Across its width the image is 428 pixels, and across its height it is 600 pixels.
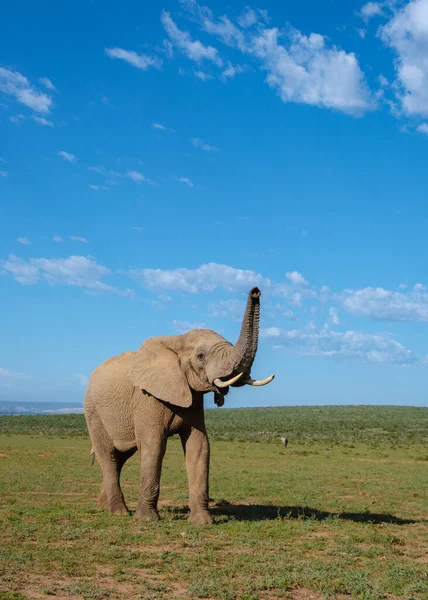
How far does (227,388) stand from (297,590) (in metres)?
3.92

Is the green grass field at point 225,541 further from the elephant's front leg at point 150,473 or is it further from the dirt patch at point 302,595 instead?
the elephant's front leg at point 150,473

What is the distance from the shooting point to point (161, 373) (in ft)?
41.4

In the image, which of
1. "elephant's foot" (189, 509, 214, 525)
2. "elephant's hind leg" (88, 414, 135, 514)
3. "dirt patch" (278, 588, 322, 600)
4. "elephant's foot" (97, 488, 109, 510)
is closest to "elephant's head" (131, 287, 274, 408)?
"elephant's hind leg" (88, 414, 135, 514)

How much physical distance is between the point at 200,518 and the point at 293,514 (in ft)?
9.59

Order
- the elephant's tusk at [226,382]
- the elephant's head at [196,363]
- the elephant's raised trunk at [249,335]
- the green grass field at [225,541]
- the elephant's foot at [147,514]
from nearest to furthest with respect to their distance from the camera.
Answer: the green grass field at [225,541] < the elephant's raised trunk at [249,335] < the elephant's head at [196,363] < the elephant's tusk at [226,382] < the elephant's foot at [147,514]

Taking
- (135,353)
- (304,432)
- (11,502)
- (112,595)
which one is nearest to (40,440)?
(304,432)

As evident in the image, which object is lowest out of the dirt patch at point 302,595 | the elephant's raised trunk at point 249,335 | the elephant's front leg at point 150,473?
the dirt patch at point 302,595

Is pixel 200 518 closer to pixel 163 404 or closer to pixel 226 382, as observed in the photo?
pixel 163 404

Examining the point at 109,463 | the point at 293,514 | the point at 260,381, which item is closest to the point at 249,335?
the point at 260,381

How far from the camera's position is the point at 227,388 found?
1167 cm

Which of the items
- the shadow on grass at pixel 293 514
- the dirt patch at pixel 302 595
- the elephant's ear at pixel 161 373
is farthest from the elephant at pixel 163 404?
the dirt patch at pixel 302 595

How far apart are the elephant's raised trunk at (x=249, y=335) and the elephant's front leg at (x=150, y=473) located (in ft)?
8.54

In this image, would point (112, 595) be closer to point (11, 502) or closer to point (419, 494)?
point (11, 502)

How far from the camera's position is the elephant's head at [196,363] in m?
10.8
